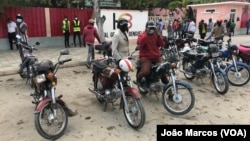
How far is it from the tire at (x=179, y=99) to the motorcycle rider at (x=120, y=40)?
1185 mm

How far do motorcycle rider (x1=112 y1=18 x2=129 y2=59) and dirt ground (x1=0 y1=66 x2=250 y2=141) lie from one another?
109cm

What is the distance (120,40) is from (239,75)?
11.4ft

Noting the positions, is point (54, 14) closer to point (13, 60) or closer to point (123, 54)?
point (13, 60)

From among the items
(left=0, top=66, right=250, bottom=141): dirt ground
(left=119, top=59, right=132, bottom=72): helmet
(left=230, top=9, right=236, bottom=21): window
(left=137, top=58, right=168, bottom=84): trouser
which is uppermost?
(left=230, top=9, right=236, bottom=21): window

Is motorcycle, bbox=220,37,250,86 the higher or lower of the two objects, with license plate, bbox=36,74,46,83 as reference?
lower

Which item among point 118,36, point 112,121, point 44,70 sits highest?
point 118,36

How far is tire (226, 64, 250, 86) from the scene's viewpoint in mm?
6949

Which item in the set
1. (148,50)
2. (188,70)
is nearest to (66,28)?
(188,70)

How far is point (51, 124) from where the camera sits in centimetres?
418

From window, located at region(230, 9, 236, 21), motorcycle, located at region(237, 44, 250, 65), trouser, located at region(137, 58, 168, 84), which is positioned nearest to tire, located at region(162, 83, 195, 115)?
trouser, located at region(137, 58, 168, 84)

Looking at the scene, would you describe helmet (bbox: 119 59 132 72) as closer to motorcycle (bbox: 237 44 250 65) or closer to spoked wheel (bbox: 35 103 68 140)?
spoked wheel (bbox: 35 103 68 140)

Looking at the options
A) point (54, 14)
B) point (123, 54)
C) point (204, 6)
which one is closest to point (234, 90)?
point (123, 54)

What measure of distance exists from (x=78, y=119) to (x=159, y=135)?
5.29ft

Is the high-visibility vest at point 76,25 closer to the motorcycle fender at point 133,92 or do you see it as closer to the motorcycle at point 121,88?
the motorcycle at point 121,88
